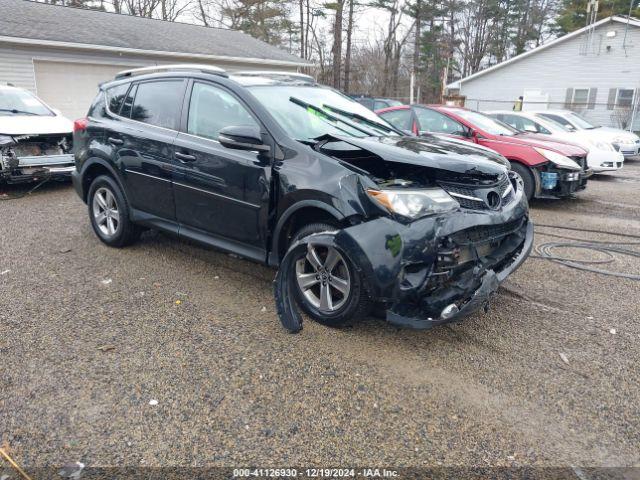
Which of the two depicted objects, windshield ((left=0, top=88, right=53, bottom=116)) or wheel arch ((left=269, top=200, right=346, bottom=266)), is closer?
wheel arch ((left=269, top=200, right=346, bottom=266))

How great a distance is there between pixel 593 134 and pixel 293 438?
12.2 metres

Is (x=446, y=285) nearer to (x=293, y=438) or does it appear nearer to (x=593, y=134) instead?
(x=293, y=438)

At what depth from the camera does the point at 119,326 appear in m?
3.60

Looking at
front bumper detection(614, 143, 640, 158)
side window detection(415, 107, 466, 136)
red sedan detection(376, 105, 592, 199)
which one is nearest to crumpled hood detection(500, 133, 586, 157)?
red sedan detection(376, 105, 592, 199)

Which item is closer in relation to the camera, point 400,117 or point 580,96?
point 400,117

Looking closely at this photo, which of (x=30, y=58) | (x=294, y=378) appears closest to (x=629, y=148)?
(x=294, y=378)

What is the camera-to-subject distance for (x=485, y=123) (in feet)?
27.7

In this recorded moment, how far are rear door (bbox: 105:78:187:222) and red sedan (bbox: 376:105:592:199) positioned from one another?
173 inches

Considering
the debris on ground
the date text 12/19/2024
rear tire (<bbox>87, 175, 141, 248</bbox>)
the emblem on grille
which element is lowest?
the debris on ground

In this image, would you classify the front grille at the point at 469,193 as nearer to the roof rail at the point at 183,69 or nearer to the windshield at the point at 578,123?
the roof rail at the point at 183,69

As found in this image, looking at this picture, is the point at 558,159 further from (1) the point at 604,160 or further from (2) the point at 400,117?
(1) the point at 604,160

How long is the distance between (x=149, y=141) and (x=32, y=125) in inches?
187

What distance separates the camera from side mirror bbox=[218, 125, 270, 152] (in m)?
3.56

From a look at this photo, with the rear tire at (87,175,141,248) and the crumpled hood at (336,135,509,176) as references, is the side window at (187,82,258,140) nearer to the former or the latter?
the crumpled hood at (336,135,509,176)
